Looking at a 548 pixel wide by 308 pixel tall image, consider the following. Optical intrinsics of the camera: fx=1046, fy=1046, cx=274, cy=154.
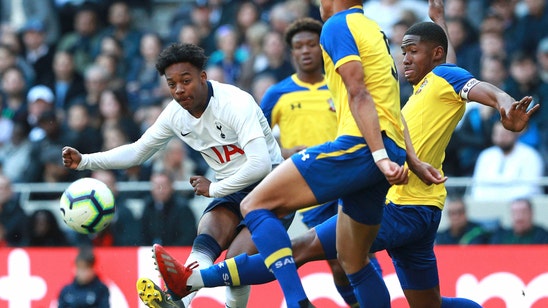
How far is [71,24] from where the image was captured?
16.1 meters

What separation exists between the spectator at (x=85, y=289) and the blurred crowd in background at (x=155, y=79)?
148cm

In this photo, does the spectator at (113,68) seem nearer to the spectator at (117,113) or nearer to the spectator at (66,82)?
the spectator at (66,82)

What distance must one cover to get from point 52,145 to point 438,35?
294 inches

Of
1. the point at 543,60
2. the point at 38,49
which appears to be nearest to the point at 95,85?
the point at 38,49

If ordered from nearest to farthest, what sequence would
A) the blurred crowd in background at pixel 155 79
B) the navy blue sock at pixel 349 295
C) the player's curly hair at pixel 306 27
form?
the navy blue sock at pixel 349 295, the player's curly hair at pixel 306 27, the blurred crowd in background at pixel 155 79

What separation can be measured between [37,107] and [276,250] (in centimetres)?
848

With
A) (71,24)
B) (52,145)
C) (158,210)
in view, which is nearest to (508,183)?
(158,210)

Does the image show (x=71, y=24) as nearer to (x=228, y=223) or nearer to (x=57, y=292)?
(x=57, y=292)

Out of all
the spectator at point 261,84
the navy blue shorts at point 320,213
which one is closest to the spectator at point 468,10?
the spectator at point 261,84

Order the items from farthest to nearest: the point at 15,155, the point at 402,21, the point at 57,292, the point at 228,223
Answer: the point at 15,155 → the point at 402,21 → the point at 57,292 → the point at 228,223

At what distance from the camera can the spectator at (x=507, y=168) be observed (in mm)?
11242

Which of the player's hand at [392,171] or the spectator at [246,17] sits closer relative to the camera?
the player's hand at [392,171]

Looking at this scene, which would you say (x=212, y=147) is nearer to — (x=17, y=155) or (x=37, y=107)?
(x=17, y=155)

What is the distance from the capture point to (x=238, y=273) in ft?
23.6
